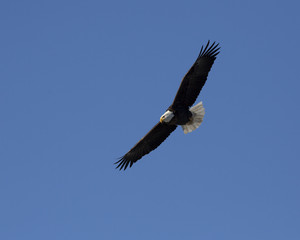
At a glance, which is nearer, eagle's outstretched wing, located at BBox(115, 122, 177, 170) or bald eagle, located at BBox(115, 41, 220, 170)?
bald eagle, located at BBox(115, 41, 220, 170)

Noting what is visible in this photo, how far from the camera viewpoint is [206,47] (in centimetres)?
1223

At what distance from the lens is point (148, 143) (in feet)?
44.2

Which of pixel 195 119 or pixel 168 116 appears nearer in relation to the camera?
pixel 168 116

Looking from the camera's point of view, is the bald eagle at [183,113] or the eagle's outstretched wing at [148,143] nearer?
the bald eagle at [183,113]

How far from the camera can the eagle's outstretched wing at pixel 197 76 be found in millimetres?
12078

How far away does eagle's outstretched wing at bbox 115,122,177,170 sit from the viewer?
43.4 feet

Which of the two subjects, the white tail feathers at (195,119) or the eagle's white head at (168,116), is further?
the white tail feathers at (195,119)

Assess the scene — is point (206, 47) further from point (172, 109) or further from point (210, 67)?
point (172, 109)

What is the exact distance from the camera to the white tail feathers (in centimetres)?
1282

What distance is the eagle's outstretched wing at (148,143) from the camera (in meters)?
13.2

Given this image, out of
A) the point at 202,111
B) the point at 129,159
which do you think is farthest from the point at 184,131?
the point at 129,159

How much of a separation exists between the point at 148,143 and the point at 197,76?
2383mm

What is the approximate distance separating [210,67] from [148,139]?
2558 mm

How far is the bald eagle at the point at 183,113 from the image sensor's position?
1212cm
